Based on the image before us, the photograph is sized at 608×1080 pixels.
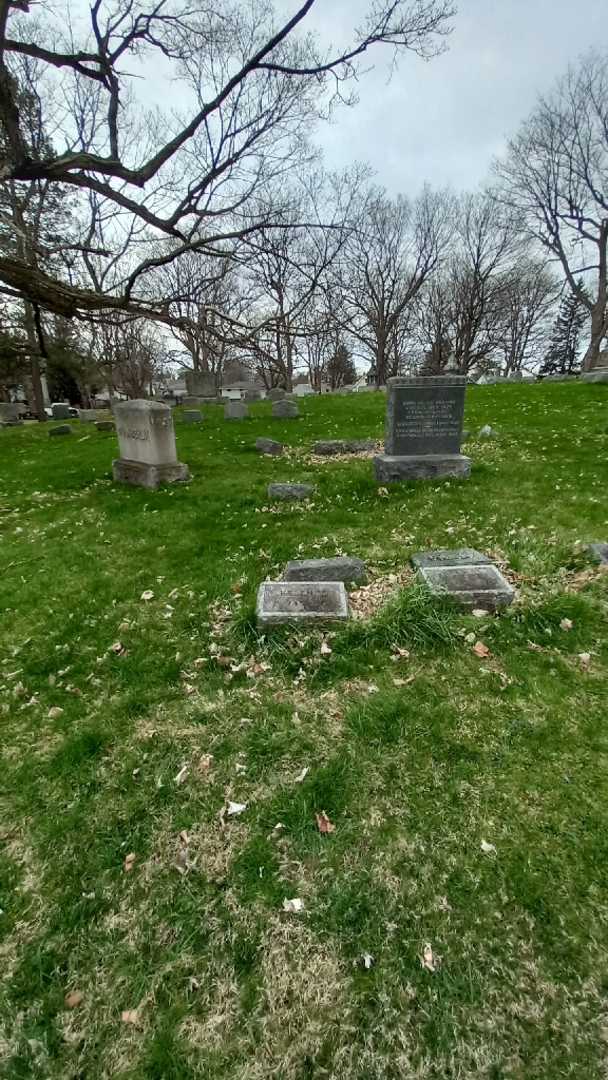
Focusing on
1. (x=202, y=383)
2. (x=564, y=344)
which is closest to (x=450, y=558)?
(x=202, y=383)

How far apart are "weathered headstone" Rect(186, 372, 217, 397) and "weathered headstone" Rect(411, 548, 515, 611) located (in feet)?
73.3

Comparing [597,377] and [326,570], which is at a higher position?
[597,377]

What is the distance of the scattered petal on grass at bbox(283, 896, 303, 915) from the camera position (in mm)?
1690

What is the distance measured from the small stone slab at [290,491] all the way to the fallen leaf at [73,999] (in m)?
5.34

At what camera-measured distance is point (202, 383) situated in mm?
23859

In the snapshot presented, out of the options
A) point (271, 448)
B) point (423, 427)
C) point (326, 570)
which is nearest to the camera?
point (326, 570)

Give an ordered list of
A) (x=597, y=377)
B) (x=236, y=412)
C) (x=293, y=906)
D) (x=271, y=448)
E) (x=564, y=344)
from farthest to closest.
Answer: (x=564, y=344)
(x=597, y=377)
(x=236, y=412)
(x=271, y=448)
(x=293, y=906)

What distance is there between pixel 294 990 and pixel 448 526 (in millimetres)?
4333

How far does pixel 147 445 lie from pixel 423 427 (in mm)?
4583

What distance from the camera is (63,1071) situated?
1354 millimetres

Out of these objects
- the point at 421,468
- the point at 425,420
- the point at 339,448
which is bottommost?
the point at 421,468

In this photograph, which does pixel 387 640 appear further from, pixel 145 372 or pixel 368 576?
pixel 145 372

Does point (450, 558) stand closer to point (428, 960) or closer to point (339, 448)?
point (428, 960)

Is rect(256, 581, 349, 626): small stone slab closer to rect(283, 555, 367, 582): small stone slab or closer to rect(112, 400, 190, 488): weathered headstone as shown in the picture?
rect(283, 555, 367, 582): small stone slab
